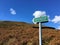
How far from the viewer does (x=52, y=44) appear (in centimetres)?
2059

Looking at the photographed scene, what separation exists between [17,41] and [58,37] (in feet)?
17.2

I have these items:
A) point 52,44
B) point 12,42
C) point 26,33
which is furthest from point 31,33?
point 52,44

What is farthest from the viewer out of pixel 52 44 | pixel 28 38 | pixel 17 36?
pixel 17 36

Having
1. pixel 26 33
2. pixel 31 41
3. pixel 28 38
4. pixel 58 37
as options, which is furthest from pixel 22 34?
pixel 58 37

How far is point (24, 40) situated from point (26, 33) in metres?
3.69

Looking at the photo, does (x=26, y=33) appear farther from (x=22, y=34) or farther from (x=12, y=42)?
(x=12, y=42)

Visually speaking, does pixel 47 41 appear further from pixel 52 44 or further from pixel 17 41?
pixel 17 41

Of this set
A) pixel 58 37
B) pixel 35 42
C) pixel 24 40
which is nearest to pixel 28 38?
pixel 24 40

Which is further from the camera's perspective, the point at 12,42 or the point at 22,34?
the point at 22,34

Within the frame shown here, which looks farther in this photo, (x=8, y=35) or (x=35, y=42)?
(x=8, y=35)

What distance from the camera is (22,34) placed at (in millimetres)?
26703

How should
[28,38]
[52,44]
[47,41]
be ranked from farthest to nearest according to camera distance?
[28,38] → [47,41] → [52,44]

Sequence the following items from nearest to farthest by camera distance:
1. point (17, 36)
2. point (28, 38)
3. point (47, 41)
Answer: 1. point (47, 41)
2. point (28, 38)
3. point (17, 36)

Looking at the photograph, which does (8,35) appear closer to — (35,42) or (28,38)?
(28,38)
